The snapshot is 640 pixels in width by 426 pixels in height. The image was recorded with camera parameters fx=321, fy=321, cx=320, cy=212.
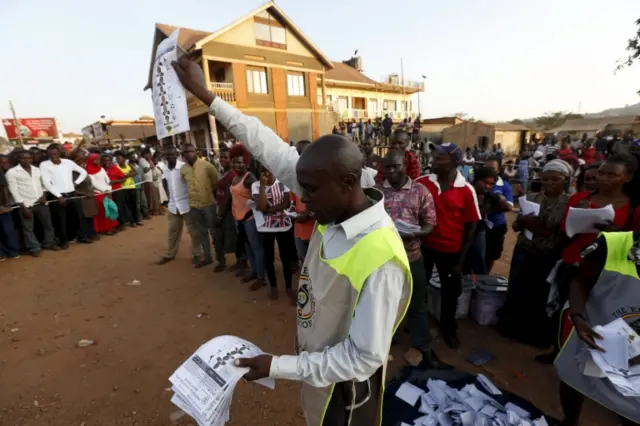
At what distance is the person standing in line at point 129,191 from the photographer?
832 centimetres

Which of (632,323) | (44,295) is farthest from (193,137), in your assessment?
(632,323)

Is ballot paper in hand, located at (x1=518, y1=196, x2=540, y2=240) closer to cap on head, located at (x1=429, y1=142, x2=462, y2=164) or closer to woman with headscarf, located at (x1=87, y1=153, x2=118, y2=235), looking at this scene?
cap on head, located at (x1=429, y1=142, x2=462, y2=164)

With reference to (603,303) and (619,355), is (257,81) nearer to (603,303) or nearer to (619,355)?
(603,303)

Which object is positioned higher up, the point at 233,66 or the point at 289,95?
the point at 233,66

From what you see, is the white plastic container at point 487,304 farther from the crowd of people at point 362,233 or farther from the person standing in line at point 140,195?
the person standing in line at point 140,195

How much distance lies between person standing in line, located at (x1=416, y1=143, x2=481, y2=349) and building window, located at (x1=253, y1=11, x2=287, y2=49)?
1983 centimetres

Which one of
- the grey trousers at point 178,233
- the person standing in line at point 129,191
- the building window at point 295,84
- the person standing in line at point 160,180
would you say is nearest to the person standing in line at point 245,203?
the grey trousers at point 178,233

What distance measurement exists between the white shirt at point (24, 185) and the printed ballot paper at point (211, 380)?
23.3ft

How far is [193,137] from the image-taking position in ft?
70.7

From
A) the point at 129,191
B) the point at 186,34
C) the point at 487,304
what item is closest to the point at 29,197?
the point at 129,191

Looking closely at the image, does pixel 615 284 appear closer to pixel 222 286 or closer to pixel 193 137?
pixel 222 286

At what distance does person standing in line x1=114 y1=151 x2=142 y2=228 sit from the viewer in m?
8.32

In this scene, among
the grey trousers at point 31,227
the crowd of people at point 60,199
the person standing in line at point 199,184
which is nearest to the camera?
the person standing in line at point 199,184

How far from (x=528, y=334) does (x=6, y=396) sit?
4.88 metres
